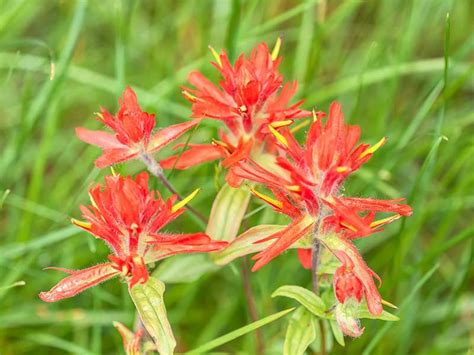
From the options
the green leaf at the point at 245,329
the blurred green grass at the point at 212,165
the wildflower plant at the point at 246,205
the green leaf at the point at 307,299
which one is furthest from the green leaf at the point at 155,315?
the blurred green grass at the point at 212,165

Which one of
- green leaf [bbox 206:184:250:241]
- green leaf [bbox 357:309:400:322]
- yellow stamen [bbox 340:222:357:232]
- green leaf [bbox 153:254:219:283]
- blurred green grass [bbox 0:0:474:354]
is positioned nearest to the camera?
yellow stamen [bbox 340:222:357:232]

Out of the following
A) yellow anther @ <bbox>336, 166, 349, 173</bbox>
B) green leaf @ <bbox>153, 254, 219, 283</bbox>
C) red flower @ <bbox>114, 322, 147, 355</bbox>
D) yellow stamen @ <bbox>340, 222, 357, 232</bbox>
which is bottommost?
red flower @ <bbox>114, 322, 147, 355</bbox>

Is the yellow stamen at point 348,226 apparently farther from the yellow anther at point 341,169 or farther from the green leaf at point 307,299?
the green leaf at point 307,299

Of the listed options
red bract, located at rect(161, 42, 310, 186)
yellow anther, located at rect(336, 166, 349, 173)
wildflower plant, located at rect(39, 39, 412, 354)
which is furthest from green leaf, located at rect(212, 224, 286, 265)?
yellow anther, located at rect(336, 166, 349, 173)

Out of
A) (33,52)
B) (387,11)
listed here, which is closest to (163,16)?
(33,52)

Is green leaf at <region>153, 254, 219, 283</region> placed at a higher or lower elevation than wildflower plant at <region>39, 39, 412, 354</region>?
lower

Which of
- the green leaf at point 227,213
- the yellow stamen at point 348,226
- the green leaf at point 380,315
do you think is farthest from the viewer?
the green leaf at point 227,213

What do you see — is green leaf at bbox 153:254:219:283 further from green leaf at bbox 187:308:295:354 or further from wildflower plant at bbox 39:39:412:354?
green leaf at bbox 187:308:295:354

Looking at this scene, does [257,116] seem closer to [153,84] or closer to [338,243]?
[338,243]
